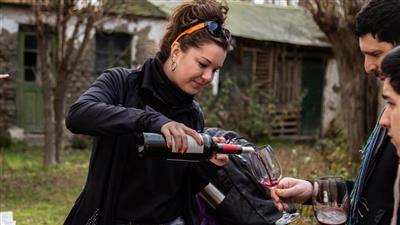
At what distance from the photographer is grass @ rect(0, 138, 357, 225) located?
24.4 ft

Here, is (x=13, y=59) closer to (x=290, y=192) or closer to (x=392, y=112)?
(x=290, y=192)

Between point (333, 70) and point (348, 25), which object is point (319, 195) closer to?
point (348, 25)

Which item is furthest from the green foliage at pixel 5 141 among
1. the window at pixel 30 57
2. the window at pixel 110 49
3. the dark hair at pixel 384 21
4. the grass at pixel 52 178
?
the dark hair at pixel 384 21

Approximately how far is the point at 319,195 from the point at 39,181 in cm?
744

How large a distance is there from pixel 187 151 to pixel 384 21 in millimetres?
863

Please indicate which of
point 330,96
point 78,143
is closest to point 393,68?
point 78,143

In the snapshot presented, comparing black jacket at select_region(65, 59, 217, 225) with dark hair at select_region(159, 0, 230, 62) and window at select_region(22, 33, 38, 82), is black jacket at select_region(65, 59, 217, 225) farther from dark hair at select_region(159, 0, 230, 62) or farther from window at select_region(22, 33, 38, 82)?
window at select_region(22, 33, 38, 82)

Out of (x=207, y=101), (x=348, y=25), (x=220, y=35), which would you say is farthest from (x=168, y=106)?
(x=207, y=101)

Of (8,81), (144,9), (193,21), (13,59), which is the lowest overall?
(8,81)

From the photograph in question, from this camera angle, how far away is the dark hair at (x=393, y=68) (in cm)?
188

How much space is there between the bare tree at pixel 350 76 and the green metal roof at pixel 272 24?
7505 millimetres

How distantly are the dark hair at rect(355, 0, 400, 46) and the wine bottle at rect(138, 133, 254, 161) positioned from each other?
676mm

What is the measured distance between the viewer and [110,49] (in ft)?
47.3

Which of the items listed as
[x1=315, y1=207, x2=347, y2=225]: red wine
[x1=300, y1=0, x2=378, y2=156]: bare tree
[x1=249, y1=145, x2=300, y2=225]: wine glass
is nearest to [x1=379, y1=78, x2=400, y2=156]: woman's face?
[x1=315, y1=207, x2=347, y2=225]: red wine
